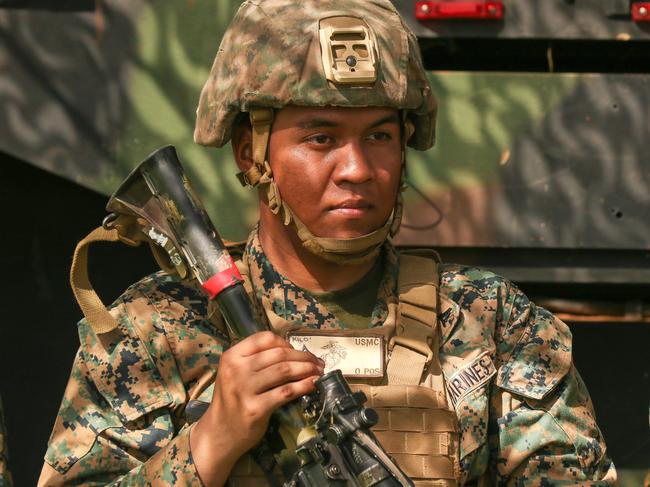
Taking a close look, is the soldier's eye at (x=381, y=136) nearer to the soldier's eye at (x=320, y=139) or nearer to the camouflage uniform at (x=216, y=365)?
the soldier's eye at (x=320, y=139)

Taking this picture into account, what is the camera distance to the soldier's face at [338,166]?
3896 millimetres

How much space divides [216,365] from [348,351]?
29 cm

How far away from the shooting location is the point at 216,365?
3.89 metres

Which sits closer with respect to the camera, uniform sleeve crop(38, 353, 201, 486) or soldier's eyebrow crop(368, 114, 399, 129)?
uniform sleeve crop(38, 353, 201, 486)

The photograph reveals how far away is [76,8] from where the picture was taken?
5.41 m

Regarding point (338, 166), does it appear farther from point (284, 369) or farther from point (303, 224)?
point (284, 369)

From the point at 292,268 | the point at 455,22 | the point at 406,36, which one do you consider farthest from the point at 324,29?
the point at 455,22

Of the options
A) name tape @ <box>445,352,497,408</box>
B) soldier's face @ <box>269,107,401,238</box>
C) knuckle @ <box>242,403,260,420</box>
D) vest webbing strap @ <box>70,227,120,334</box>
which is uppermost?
soldier's face @ <box>269,107,401,238</box>

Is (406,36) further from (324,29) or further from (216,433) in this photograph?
(216,433)

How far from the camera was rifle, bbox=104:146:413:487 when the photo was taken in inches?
Result: 139

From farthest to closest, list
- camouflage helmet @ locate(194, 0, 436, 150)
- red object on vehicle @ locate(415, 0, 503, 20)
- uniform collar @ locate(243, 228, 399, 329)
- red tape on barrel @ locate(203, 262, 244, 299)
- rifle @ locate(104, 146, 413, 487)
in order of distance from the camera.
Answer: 1. red object on vehicle @ locate(415, 0, 503, 20)
2. uniform collar @ locate(243, 228, 399, 329)
3. camouflage helmet @ locate(194, 0, 436, 150)
4. red tape on barrel @ locate(203, 262, 244, 299)
5. rifle @ locate(104, 146, 413, 487)

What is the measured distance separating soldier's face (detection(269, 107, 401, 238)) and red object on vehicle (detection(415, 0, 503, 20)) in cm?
145

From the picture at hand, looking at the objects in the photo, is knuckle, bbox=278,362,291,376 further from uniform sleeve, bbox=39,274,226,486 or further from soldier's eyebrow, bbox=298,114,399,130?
soldier's eyebrow, bbox=298,114,399,130

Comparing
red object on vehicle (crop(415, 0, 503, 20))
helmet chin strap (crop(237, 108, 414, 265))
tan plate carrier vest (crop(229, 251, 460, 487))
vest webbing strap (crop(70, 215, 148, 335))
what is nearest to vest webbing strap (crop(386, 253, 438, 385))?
tan plate carrier vest (crop(229, 251, 460, 487))
